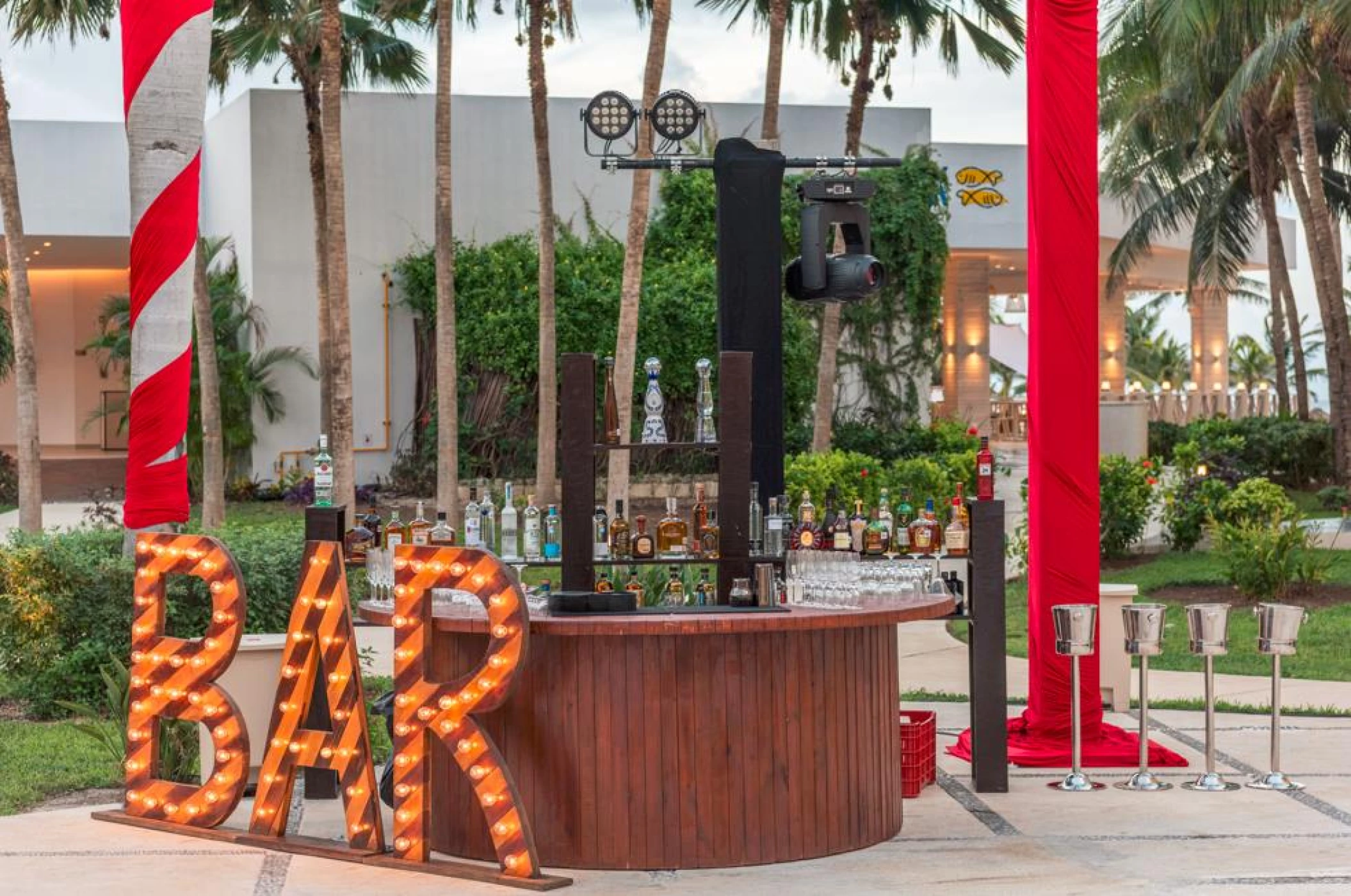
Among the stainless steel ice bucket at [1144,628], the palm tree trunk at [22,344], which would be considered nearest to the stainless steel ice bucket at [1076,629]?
the stainless steel ice bucket at [1144,628]

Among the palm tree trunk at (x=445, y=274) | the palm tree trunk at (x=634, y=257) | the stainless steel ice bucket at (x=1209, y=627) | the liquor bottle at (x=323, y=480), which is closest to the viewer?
the liquor bottle at (x=323, y=480)

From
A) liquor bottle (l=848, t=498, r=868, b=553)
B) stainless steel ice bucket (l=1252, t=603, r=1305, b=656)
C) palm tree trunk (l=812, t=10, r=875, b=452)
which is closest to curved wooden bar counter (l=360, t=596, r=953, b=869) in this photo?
liquor bottle (l=848, t=498, r=868, b=553)

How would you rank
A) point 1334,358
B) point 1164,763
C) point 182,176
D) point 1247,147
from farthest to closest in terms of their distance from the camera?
1. point 1247,147
2. point 1334,358
3. point 1164,763
4. point 182,176

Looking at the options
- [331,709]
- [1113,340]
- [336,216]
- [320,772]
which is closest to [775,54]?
[336,216]

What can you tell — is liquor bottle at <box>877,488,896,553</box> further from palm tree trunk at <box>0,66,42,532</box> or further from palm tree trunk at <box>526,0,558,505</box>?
palm tree trunk at <box>526,0,558,505</box>

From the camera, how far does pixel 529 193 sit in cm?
2286

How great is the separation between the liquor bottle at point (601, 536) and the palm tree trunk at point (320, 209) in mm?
13053

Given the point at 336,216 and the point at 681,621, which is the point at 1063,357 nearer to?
the point at 681,621

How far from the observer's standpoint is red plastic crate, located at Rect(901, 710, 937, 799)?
25.2ft

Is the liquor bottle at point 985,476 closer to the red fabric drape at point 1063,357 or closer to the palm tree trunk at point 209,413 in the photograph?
the red fabric drape at point 1063,357

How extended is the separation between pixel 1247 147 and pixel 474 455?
14209 millimetres

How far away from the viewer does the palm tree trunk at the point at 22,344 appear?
15.6 m

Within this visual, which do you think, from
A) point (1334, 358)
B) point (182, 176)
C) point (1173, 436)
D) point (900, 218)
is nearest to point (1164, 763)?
point (182, 176)

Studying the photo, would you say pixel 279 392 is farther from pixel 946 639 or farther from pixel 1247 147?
pixel 1247 147
